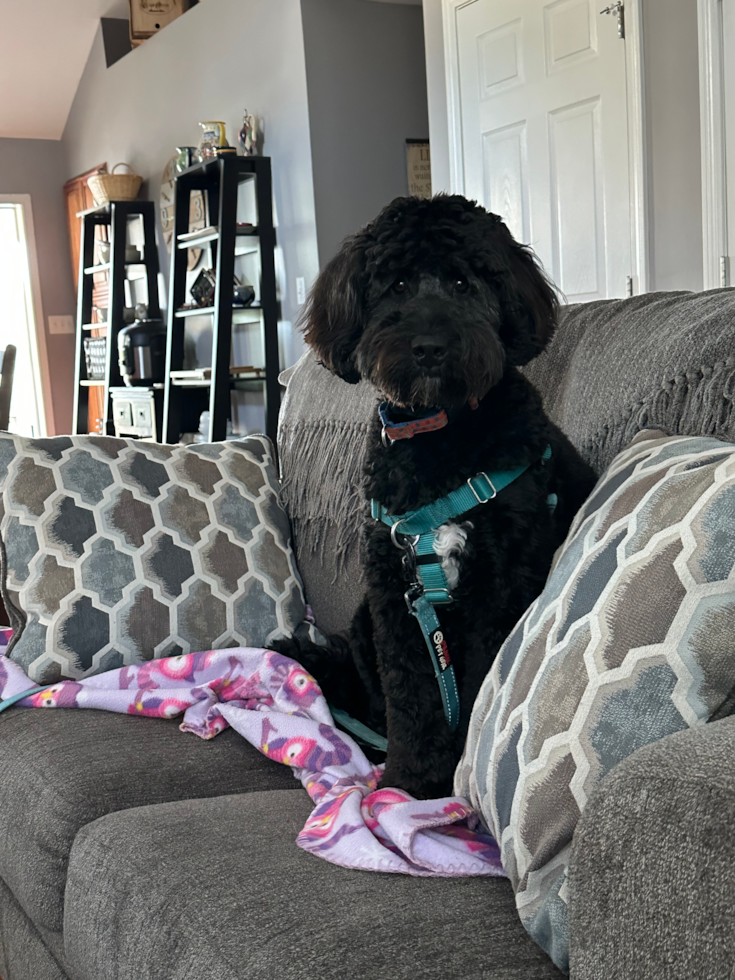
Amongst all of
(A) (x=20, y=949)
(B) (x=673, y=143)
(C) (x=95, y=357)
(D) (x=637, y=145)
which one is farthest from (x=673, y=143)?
(C) (x=95, y=357)

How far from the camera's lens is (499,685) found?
40.6 inches

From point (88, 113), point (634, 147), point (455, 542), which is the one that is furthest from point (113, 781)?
point (88, 113)

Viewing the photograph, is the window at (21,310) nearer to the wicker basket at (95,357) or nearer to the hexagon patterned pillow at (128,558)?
the wicker basket at (95,357)

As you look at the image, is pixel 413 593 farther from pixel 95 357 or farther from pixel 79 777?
pixel 95 357

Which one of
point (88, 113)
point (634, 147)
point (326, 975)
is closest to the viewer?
point (326, 975)

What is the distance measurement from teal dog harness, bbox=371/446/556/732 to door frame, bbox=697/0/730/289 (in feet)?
6.46

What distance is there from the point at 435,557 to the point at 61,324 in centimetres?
691

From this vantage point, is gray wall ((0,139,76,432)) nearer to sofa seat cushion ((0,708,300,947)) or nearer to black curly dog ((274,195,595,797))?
sofa seat cushion ((0,708,300,947))

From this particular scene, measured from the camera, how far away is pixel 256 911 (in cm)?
89

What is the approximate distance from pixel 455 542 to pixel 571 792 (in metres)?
0.47

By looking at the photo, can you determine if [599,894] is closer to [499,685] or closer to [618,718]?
[618,718]

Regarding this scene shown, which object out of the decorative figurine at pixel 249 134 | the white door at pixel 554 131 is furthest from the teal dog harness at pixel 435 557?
the decorative figurine at pixel 249 134

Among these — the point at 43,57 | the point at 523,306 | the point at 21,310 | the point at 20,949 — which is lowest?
the point at 20,949

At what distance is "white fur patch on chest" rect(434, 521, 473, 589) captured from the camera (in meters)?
1.23
